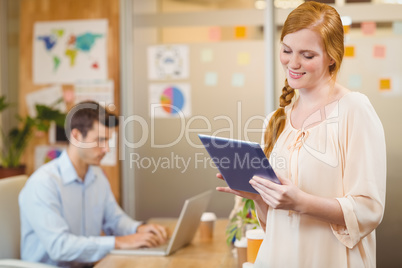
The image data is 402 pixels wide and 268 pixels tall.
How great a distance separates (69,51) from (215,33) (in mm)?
1132

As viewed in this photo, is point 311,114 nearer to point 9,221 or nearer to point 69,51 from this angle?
point 9,221

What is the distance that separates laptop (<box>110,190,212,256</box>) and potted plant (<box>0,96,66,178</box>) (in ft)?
6.77

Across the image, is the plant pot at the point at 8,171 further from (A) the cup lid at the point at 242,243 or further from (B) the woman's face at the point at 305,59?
(B) the woman's face at the point at 305,59

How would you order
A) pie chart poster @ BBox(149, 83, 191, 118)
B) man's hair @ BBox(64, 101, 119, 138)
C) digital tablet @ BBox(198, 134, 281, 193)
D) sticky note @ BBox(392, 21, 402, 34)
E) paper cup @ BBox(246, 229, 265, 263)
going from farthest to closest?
pie chart poster @ BBox(149, 83, 191, 118), sticky note @ BBox(392, 21, 402, 34), man's hair @ BBox(64, 101, 119, 138), paper cup @ BBox(246, 229, 265, 263), digital tablet @ BBox(198, 134, 281, 193)

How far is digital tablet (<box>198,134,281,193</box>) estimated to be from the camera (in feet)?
4.16

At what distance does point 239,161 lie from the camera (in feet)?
4.36

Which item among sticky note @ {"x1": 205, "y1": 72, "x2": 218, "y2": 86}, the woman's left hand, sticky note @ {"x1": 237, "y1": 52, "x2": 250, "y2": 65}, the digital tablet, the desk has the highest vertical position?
sticky note @ {"x1": 237, "y1": 52, "x2": 250, "y2": 65}

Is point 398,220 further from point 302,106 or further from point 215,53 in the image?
point 302,106

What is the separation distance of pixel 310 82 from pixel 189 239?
1.09 meters

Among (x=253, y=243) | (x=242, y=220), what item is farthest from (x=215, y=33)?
(x=253, y=243)

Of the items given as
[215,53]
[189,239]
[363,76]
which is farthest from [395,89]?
[189,239]

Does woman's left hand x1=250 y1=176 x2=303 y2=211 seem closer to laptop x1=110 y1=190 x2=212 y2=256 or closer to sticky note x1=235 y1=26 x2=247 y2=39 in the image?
laptop x1=110 y1=190 x2=212 y2=256

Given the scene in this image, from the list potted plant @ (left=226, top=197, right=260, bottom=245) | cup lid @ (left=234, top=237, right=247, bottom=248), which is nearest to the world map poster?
potted plant @ (left=226, top=197, right=260, bottom=245)

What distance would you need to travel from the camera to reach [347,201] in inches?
50.7
